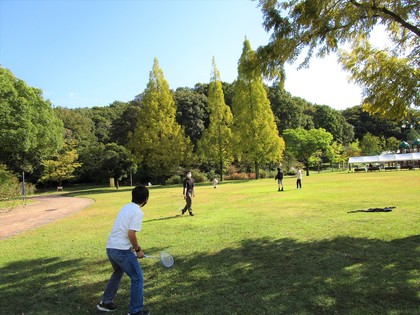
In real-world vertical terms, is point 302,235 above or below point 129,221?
below

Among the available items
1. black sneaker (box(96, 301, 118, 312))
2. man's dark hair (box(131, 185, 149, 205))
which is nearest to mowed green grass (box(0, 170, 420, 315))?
black sneaker (box(96, 301, 118, 312))

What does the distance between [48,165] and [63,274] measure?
1511 inches

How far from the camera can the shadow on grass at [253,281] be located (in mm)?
4004

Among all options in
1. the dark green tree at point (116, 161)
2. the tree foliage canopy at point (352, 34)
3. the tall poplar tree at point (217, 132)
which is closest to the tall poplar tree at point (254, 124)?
the tall poplar tree at point (217, 132)

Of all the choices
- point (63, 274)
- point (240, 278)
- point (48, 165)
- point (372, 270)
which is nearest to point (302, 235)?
point (372, 270)

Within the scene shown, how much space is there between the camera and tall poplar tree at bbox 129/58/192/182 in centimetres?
3497

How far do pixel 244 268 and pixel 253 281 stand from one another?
24.9 inches

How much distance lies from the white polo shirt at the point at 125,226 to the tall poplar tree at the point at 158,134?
3124 centimetres

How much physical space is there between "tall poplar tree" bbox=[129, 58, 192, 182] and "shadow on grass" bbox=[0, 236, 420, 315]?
28.6m

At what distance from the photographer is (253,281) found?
4.81m

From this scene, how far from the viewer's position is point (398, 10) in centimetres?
587

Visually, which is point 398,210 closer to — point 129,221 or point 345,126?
point 129,221

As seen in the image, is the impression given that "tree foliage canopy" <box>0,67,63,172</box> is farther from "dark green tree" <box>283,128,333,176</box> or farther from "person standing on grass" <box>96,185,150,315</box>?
"dark green tree" <box>283,128,333,176</box>

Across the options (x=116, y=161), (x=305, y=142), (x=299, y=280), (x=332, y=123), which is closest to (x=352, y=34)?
(x=299, y=280)
